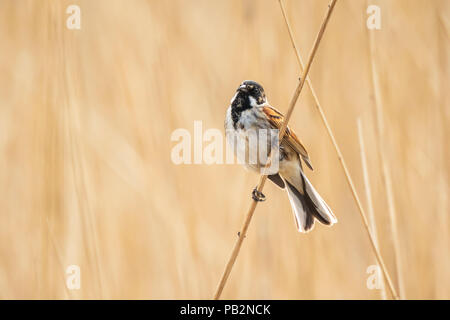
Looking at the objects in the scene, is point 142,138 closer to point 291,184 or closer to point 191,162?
point 191,162

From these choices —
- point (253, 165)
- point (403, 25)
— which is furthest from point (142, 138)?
point (403, 25)

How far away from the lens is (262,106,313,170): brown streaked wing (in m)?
2.15

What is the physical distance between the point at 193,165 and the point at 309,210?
2.56 feet

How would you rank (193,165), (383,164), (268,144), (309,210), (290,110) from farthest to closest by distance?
1. (193,165)
2. (268,144)
3. (309,210)
4. (383,164)
5. (290,110)

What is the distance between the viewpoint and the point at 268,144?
220cm

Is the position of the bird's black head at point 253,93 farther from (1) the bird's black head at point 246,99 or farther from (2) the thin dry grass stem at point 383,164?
(2) the thin dry grass stem at point 383,164

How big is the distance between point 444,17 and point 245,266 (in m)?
1.39

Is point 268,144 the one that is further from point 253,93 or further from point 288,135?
point 253,93

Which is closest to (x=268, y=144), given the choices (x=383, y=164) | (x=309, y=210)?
(x=309, y=210)

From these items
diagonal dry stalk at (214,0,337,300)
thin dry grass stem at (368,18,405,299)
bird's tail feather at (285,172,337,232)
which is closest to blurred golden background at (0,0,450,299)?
thin dry grass stem at (368,18,405,299)

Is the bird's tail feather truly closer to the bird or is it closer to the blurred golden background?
the bird

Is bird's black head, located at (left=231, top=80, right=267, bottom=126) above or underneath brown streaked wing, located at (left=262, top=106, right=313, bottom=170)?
above

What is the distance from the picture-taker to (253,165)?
2262 millimetres
